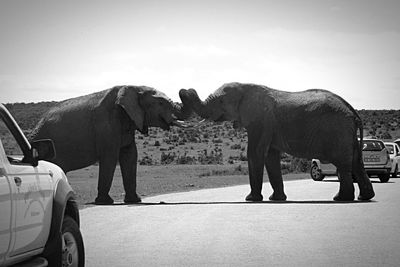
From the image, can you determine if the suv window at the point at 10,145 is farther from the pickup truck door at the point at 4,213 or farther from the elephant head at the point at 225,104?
the elephant head at the point at 225,104

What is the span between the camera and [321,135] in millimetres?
22344

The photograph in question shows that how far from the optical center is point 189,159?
5684 centimetres

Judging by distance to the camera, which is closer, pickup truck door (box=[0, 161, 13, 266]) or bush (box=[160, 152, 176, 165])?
pickup truck door (box=[0, 161, 13, 266])

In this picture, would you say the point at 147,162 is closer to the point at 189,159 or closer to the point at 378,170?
the point at 189,159

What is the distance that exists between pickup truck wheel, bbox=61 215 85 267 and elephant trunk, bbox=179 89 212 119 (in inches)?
633

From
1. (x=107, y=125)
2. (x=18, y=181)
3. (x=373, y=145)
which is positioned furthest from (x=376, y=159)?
(x=18, y=181)

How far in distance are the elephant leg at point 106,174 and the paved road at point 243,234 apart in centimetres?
169

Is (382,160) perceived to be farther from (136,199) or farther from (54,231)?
(54,231)

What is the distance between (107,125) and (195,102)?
3684 millimetres

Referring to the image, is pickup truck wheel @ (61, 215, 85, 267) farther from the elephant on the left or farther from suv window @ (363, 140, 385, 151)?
suv window @ (363, 140, 385, 151)

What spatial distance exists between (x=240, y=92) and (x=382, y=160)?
10.5 m

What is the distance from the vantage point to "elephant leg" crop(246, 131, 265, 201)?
22047 mm

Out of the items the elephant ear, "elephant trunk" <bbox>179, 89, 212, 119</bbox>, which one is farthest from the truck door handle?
"elephant trunk" <bbox>179, 89, 212, 119</bbox>

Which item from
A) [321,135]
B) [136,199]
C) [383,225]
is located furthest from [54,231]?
[321,135]
